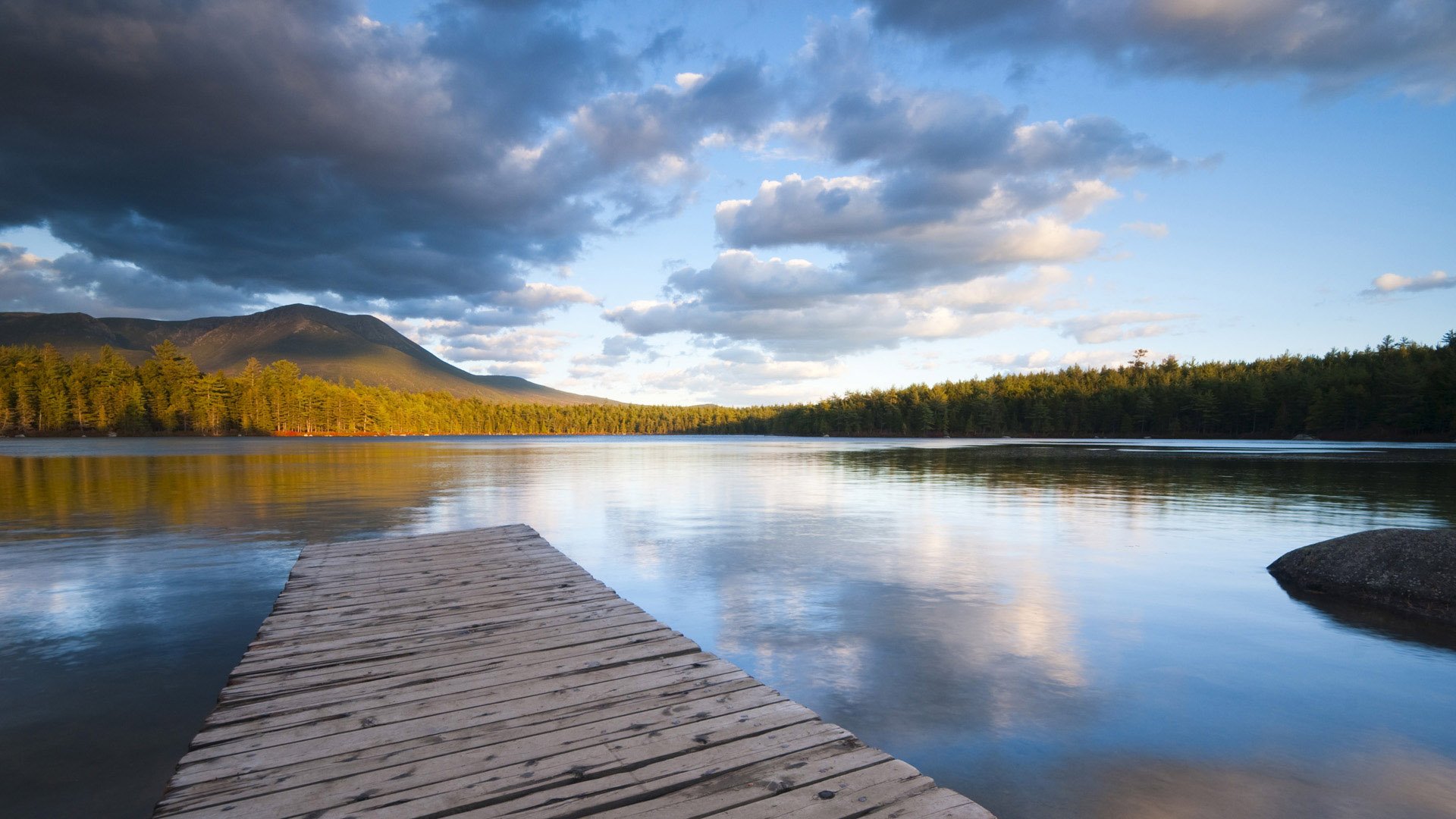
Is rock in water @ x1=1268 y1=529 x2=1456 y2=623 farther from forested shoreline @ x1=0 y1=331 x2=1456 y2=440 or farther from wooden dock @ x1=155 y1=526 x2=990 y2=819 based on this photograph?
forested shoreline @ x1=0 y1=331 x2=1456 y2=440

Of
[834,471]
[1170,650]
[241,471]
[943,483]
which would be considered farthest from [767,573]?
[241,471]

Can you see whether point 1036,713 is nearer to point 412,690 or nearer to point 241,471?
point 412,690

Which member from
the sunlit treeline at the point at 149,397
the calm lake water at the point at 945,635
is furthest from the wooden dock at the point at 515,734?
the sunlit treeline at the point at 149,397

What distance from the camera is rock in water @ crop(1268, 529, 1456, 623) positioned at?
10727mm

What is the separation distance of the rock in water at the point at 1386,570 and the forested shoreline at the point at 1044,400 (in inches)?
4421

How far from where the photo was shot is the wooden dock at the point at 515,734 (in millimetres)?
3908

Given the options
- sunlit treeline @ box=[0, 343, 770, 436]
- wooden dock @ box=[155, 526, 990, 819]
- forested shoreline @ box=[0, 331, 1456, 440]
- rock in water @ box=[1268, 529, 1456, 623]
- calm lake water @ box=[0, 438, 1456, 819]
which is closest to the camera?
wooden dock @ box=[155, 526, 990, 819]

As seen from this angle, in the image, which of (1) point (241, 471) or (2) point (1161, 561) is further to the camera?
(1) point (241, 471)

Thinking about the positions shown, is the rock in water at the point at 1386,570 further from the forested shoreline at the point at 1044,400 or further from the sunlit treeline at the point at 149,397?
Answer: the sunlit treeline at the point at 149,397

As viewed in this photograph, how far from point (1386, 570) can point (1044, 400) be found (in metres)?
163

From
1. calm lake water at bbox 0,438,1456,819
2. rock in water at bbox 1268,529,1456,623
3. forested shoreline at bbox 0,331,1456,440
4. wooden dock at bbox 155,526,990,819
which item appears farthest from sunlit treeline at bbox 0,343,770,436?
rock in water at bbox 1268,529,1456,623

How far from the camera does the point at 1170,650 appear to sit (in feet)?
29.9

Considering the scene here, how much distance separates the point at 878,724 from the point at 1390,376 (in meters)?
134

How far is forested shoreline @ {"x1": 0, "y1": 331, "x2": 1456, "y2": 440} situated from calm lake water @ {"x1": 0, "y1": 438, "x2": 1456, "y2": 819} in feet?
352
